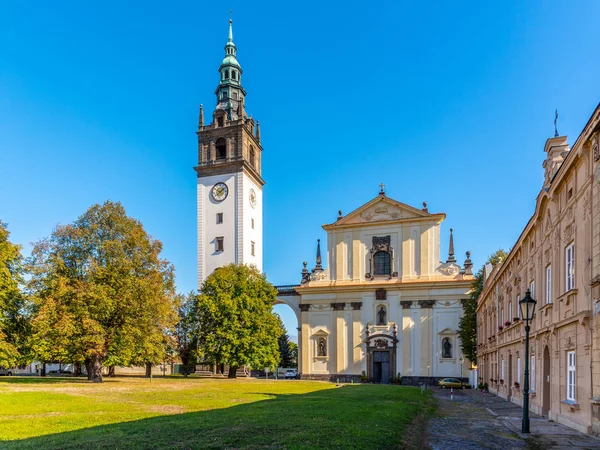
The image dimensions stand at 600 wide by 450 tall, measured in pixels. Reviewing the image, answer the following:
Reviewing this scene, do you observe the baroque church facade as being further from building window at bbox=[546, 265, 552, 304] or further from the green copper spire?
building window at bbox=[546, 265, 552, 304]

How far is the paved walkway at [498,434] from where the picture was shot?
35.9 ft

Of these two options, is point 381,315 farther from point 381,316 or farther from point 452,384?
point 452,384

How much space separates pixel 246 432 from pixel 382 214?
40646 millimetres

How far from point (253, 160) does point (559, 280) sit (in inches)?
1981

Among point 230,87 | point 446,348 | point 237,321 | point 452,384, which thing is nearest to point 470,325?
point 446,348

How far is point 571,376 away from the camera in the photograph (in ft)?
43.3

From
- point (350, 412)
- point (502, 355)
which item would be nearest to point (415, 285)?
point (502, 355)

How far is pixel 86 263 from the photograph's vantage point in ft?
108

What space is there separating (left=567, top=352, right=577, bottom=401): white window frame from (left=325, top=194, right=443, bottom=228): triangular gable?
35152 millimetres

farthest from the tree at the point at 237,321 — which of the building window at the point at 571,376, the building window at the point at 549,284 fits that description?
the building window at the point at 571,376

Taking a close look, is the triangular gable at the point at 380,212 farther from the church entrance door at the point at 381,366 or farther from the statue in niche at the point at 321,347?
the church entrance door at the point at 381,366

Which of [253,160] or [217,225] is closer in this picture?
[217,225]

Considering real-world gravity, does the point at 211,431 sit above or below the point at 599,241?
below

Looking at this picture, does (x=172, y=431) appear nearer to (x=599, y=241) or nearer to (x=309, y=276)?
(x=599, y=241)
